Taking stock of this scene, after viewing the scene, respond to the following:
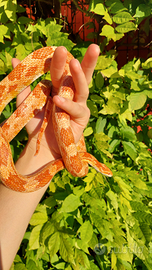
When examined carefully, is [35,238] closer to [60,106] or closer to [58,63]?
[60,106]

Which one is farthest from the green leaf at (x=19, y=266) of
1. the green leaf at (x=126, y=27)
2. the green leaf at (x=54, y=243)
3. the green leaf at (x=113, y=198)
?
the green leaf at (x=126, y=27)

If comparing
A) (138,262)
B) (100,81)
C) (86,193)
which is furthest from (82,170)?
(138,262)

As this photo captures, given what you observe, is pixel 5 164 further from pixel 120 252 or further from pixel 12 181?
pixel 120 252

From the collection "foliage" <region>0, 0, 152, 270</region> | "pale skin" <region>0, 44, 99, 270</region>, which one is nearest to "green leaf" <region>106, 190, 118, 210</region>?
"foliage" <region>0, 0, 152, 270</region>

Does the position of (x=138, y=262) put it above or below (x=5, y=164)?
below

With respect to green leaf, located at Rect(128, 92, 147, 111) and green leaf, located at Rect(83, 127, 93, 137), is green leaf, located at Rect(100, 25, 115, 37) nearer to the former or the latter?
green leaf, located at Rect(128, 92, 147, 111)

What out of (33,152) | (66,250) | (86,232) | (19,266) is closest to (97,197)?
(86,232)
